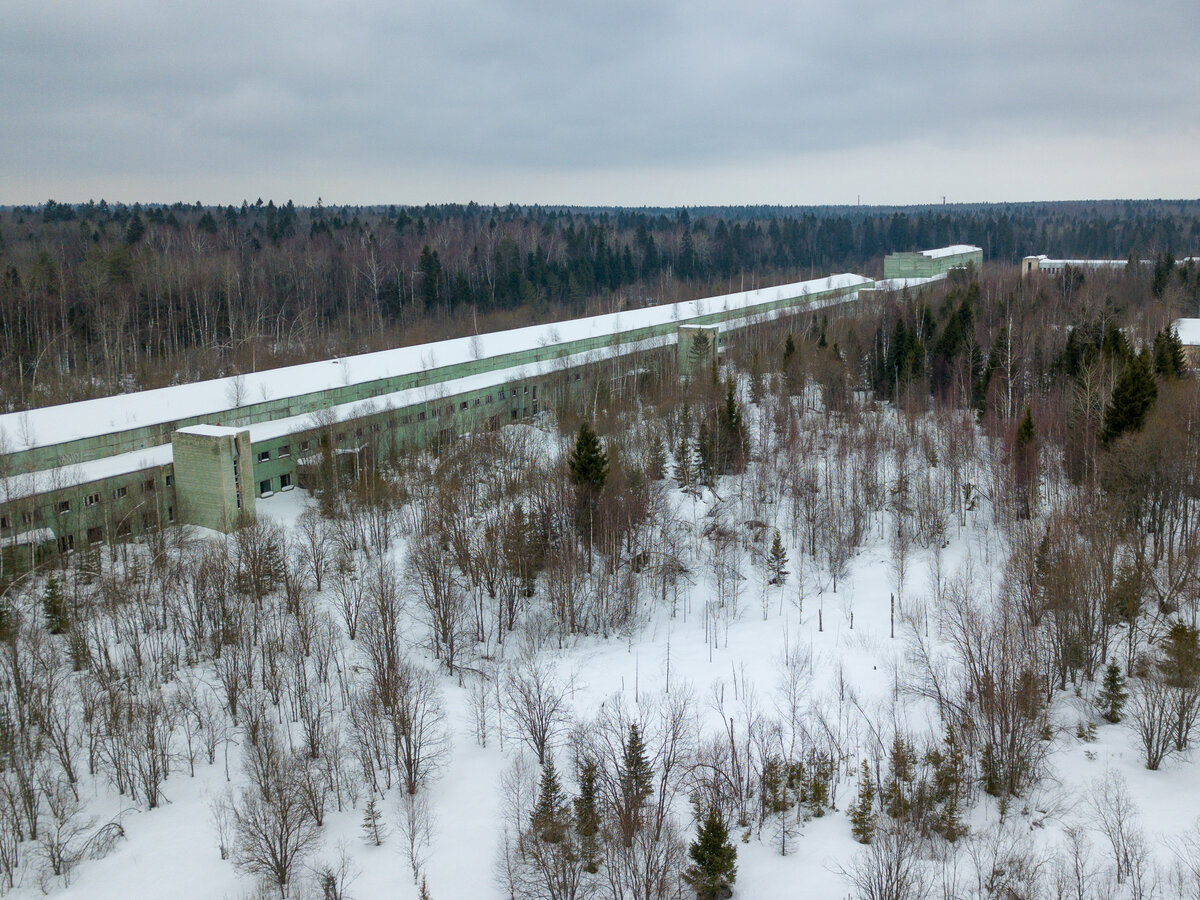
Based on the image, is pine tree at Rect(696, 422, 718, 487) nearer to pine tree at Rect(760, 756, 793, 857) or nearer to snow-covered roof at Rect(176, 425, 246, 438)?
snow-covered roof at Rect(176, 425, 246, 438)

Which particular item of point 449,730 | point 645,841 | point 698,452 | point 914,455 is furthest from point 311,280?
point 645,841

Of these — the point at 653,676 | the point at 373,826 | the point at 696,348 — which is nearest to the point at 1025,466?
the point at 653,676

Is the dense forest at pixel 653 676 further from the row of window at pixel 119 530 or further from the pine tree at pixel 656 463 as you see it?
the row of window at pixel 119 530

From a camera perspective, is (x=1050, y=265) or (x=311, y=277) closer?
(x=311, y=277)

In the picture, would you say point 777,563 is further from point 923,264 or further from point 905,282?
point 923,264

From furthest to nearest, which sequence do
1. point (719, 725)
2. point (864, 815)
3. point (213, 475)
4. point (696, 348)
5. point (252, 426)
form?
point (696, 348) < point (252, 426) < point (213, 475) < point (719, 725) < point (864, 815)

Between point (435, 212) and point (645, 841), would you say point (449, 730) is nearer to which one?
point (645, 841)

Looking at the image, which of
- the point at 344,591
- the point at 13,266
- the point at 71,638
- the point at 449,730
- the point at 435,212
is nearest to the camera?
the point at 449,730
